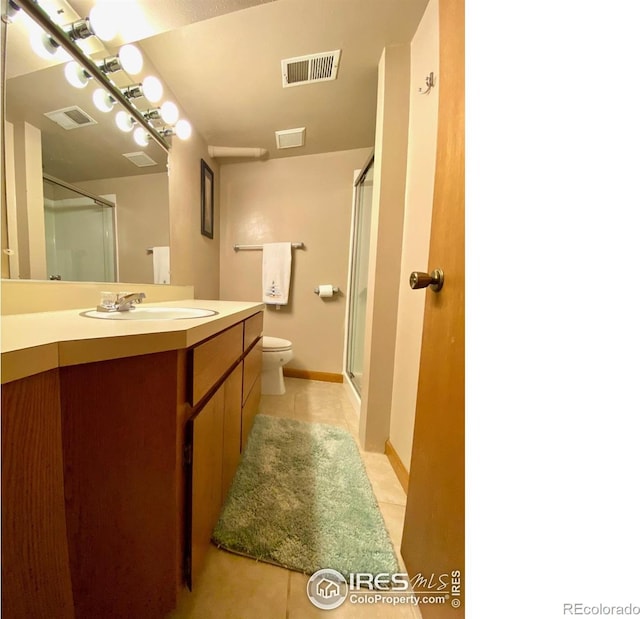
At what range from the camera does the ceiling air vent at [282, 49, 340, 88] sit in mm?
1128

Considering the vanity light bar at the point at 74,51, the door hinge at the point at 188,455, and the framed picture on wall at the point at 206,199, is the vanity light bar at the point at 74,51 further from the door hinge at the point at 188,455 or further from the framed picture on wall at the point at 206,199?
the door hinge at the point at 188,455

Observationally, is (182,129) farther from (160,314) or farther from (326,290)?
(326,290)

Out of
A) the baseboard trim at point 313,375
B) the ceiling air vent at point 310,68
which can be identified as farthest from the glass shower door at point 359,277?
the ceiling air vent at point 310,68

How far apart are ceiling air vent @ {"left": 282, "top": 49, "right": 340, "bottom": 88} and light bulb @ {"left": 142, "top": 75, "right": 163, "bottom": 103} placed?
67 centimetres

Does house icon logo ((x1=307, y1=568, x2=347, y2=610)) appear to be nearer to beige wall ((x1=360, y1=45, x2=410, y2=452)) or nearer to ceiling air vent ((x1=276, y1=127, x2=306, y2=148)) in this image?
beige wall ((x1=360, y1=45, x2=410, y2=452))

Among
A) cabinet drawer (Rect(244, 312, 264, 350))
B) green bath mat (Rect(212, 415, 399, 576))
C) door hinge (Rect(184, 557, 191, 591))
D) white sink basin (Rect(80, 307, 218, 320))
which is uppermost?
white sink basin (Rect(80, 307, 218, 320))

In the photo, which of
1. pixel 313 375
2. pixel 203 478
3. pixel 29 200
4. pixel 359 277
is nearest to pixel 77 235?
pixel 29 200

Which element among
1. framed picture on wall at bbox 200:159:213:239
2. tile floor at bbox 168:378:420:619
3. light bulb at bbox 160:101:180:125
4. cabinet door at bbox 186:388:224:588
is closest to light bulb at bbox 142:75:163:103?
light bulb at bbox 160:101:180:125

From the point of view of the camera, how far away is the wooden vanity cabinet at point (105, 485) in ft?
1.08
